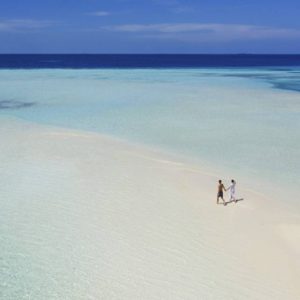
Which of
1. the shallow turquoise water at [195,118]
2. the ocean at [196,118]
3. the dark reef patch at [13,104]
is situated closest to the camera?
the ocean at [196,118]

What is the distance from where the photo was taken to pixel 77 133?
2280 cm

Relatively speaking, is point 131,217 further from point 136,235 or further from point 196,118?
point 196,118

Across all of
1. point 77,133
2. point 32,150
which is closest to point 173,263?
point 32,150

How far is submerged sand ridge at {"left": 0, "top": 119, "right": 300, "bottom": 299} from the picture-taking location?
8758mm

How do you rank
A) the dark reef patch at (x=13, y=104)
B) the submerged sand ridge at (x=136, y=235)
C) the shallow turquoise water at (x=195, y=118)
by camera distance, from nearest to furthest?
the submerged sand ridge at (x=136, y=235)
the shallow turquoise water at (x=195, y=118)
the dark reef patch at (x=13, y=104)

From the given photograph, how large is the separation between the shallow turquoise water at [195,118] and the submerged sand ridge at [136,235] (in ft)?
9.38

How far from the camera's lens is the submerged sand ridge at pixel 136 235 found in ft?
28.7

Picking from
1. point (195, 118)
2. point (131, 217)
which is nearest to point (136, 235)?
point (131, 217)

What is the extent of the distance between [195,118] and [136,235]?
17614 millimetres

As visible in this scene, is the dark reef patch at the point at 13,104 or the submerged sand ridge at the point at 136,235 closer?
the submerged sand ridge at the point at 136,235

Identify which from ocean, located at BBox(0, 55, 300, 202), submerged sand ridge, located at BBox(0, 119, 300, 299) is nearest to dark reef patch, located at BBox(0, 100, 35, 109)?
ocean, located at BBox(0, 55, 300, 202)

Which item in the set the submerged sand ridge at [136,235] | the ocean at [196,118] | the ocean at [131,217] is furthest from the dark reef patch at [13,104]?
the submerged sand ridge at [136,235]

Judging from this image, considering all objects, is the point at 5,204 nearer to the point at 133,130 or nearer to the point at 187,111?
the point at 133,130

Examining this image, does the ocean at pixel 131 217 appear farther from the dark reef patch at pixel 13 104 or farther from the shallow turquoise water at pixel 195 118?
the dark reef patch at pixel 13 104
